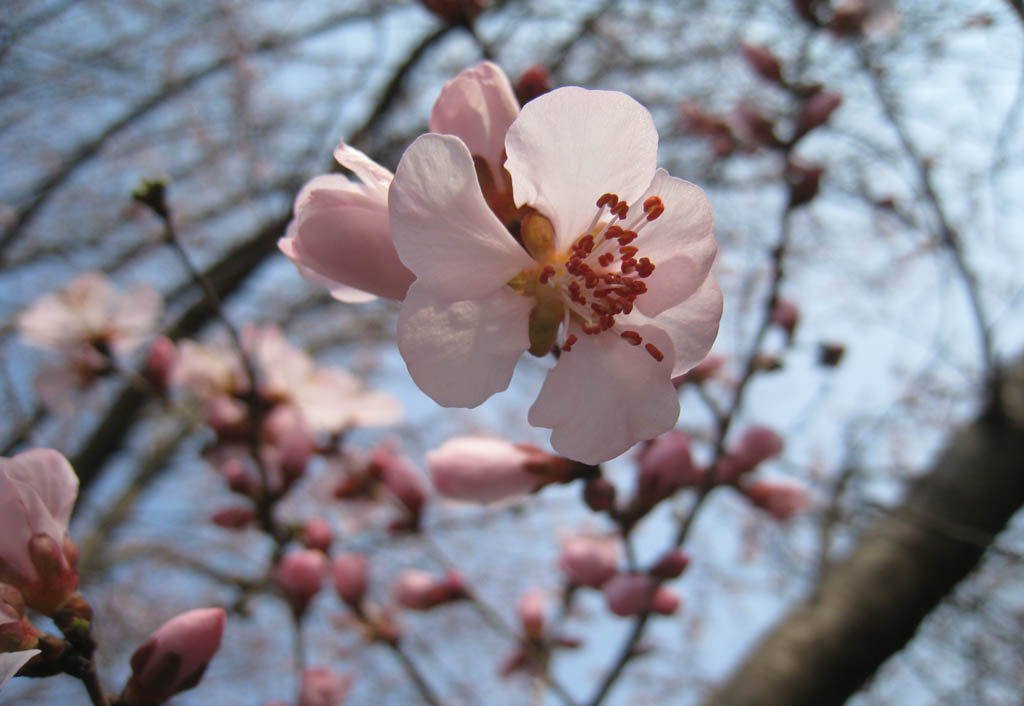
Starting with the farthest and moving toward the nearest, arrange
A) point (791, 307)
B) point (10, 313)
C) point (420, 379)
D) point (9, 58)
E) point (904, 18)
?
point (10, 313), point (904, 18), point (9, 58), point (791, 307), point (420, 379)

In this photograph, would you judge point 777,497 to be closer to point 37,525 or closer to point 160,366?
point 37,525

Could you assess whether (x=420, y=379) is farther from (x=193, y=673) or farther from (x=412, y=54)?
(x=412, y=54)

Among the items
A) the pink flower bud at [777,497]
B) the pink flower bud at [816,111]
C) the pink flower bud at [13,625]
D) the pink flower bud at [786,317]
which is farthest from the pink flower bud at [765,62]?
the pink flower bud at [13,625]

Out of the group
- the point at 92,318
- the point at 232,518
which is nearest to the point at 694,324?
the point at 232,518

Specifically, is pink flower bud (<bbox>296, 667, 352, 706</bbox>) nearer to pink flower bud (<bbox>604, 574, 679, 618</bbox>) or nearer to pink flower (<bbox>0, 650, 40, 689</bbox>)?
pink flower bud (<bbox>604, 574, 679, 618</bbox>)

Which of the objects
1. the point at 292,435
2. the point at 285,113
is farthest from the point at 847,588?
the point at 285,113

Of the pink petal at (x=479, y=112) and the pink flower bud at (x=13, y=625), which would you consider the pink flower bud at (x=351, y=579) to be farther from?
the pink petal at (x=479, y=112)
